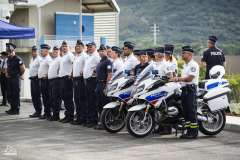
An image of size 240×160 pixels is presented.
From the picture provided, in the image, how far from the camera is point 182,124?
12.3m

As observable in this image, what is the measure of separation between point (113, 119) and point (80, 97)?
1846mm

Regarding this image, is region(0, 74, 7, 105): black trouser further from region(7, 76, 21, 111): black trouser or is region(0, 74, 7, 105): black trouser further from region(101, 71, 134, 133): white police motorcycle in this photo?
region(101, 71, 134, 133): white police motorcycle

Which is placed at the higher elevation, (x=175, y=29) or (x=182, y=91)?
(x=175, y=29)

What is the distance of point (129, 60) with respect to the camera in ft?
43.6

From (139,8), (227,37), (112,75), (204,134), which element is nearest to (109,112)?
A: (112,75)

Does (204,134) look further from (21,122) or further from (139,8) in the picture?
(139,8)

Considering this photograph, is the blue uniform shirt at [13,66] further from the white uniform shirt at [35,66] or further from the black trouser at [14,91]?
the white uniform shirt at [35,66]

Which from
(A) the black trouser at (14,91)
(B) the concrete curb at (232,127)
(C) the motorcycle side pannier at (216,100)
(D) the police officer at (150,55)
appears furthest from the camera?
(A) the black trouser at (14,91)

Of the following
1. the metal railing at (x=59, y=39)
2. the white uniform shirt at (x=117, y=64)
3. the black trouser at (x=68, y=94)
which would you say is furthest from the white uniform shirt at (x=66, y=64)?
the metal railing at (x=59, y=39)

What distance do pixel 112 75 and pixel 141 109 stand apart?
1761mm

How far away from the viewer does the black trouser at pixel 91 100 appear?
1412cm

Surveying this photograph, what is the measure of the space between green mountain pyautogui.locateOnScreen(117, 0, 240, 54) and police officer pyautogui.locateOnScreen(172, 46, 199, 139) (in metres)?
87.1

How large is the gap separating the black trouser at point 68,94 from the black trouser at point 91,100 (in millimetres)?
767

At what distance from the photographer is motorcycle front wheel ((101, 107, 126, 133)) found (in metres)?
12.8
